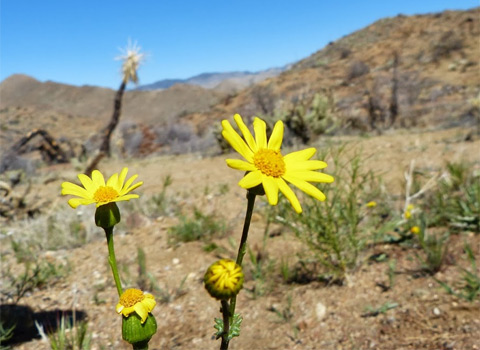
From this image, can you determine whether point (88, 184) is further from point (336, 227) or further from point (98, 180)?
point (336, 227)

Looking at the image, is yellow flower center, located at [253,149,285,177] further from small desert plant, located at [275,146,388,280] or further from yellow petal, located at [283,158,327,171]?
small desert plant, located at [275,146,388,280]

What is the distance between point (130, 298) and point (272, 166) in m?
0.48

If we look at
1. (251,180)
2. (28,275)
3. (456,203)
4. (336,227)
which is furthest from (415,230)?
(28,275)

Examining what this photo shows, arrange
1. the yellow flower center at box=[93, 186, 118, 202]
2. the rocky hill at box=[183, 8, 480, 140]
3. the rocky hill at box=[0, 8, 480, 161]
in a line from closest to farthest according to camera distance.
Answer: the yellow flower center at box=[93, 186, 118, 202] < the rocky hill at box=[183, 8, 480, 140] < the rocky hill at box=[0, 8, 480, 161]

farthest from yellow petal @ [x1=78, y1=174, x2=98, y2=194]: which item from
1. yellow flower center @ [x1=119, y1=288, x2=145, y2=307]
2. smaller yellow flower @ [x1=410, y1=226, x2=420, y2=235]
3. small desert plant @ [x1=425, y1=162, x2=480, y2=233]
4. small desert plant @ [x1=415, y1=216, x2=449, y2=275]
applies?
small desert plant @ [x1=425, y1=162, x2=480, y2=233]

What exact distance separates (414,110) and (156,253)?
10767 mm

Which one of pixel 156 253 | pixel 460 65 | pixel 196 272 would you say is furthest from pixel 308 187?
pixel 460 65

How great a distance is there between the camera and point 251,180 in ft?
2.82

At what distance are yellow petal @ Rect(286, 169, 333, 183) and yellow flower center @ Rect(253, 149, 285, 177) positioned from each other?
0.04m

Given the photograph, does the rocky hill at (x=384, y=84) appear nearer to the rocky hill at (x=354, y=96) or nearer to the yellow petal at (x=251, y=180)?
the rocky hill at (x=354, y=96)

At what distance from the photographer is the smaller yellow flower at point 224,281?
31.3 inches

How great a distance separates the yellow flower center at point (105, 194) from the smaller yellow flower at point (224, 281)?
370 millimetres

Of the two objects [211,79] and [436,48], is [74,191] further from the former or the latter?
[211,79]

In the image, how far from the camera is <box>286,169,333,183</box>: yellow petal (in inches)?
38.4
